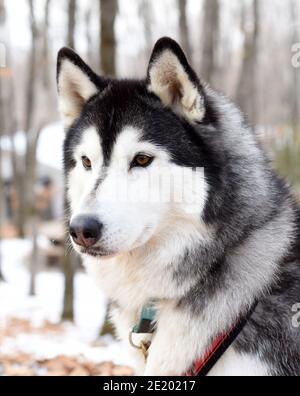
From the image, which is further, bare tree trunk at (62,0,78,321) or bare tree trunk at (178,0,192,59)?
bare tree trunk at (178,0,192,59)

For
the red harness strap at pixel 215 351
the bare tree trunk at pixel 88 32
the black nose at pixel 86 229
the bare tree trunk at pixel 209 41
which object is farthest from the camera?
the bare tree trunk at pixel 88 32

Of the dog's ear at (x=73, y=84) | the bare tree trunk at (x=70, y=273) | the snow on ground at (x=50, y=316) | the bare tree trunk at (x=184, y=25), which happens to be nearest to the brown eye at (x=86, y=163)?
the dog's ear at (x=73, y=84)

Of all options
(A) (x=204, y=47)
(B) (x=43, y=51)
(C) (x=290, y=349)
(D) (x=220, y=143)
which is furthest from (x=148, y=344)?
(B) (x=43, y=51)

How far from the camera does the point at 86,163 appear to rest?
2885 mm

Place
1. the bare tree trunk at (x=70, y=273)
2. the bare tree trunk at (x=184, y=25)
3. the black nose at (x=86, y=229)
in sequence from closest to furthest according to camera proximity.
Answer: the black nose at (x=86, y=229), the bare tree trunk at (x=70, y=273), the bare tree trunk at (x=184, y=25)

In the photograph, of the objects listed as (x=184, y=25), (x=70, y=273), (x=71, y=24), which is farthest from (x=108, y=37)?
(x=70, y=273)

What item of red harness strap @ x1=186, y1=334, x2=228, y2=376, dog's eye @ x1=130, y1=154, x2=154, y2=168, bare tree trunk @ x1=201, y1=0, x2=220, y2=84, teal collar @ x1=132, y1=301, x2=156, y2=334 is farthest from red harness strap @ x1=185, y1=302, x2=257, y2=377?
bare tree trunk @ x1=201, y1=0, x2=220, y2=84

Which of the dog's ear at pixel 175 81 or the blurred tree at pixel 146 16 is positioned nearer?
the dog's ear at pixel 175 81

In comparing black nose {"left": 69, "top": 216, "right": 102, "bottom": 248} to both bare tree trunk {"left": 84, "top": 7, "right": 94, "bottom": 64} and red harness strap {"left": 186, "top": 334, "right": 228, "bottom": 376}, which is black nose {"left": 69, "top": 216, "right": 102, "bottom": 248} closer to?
red harness strap {"left": 186, "top": 334, "right": 228, "bottom": 376}

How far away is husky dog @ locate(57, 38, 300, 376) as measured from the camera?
8.38ft

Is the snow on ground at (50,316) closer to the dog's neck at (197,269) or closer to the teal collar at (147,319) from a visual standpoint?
the teal collar at (147,319)

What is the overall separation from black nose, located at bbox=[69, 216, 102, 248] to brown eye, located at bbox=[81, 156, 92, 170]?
52cm

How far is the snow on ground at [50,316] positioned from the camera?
5688 millimetres

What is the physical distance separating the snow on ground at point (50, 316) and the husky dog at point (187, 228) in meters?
2.02
